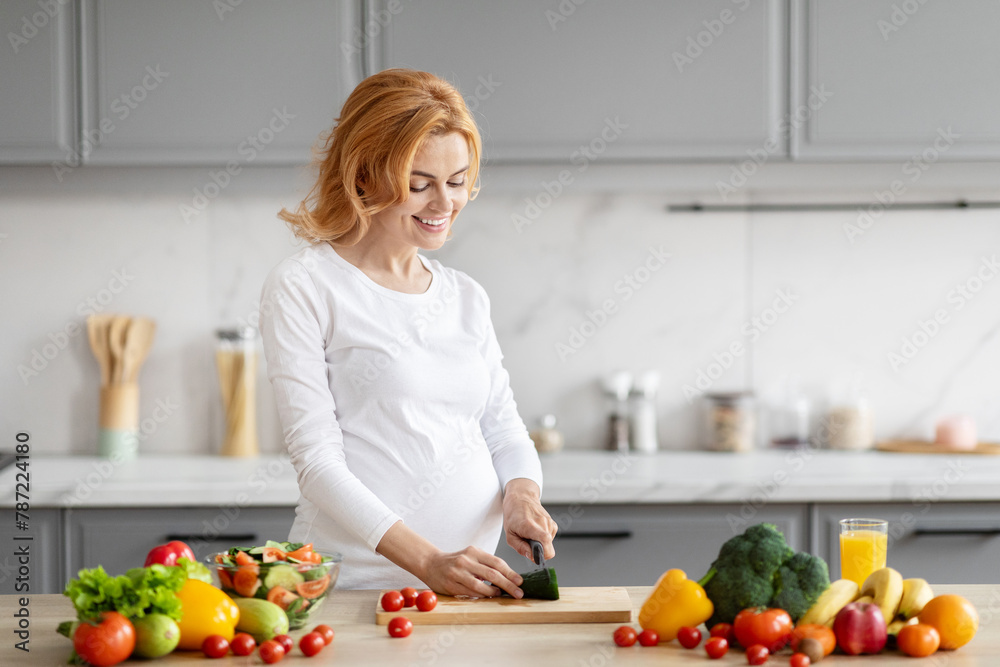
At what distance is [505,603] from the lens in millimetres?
1197

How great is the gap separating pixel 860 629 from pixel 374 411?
0.74 meters

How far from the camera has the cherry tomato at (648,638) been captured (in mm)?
1069

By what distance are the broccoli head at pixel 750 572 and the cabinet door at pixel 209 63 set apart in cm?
156

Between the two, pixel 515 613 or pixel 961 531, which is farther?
pixel 961 531

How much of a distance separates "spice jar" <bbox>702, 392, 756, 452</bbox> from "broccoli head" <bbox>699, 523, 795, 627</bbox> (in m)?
1.48

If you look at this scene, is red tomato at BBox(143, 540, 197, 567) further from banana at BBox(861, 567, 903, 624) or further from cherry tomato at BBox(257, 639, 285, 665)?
banana at BBox(861, 567, 903, 624)

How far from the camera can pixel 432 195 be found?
1433mm

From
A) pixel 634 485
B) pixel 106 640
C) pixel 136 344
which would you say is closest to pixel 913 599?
pixel 106 640

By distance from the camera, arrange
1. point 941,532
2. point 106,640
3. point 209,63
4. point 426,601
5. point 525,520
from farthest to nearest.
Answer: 1. point 209,63
2. point 941,532
3. point 525,520
4. point 426,601
5. point 106,640

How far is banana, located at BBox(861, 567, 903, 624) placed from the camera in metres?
1.07

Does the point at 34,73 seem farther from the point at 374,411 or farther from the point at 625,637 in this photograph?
the point at 625,637

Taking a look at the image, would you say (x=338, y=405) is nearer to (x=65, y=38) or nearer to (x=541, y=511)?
(x=541, y=511)

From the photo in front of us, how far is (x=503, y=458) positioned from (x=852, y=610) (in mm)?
693

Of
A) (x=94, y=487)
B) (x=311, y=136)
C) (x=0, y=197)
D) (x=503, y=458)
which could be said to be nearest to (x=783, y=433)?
(x=503, y=458)
